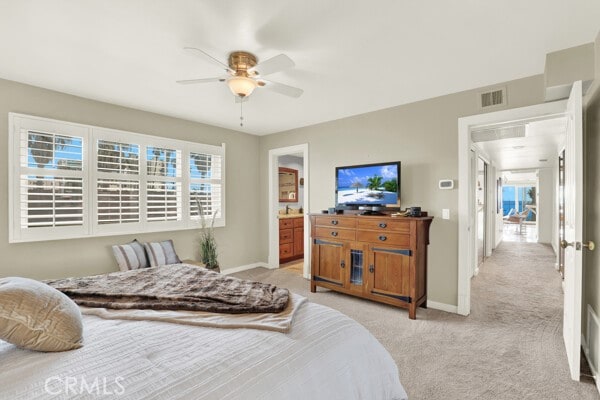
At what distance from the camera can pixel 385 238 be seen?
3.28 meters

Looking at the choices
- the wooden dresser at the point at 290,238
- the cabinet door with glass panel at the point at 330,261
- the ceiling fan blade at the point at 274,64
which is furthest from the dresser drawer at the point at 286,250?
the ceiling fan blade at the point at 274,64

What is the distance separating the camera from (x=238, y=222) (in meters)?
5.06

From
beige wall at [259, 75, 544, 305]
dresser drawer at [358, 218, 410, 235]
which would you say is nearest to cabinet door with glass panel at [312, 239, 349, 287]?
dresser drawer at [358, 218, 410, 235]

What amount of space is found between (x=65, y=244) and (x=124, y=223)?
0.62m

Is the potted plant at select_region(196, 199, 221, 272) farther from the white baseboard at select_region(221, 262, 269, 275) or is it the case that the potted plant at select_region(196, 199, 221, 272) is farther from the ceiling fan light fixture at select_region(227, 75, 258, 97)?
the ceiling fan light fixture at select_region(227, 75, 258, 97)

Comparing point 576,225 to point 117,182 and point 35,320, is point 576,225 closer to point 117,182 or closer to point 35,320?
point 35,320

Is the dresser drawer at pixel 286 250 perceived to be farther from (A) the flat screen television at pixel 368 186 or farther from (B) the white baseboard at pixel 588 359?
(B) the white baseboard at pixel 588 359

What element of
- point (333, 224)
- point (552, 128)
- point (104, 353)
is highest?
point (552, 128)

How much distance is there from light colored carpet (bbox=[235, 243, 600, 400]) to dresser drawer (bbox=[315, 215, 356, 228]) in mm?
939

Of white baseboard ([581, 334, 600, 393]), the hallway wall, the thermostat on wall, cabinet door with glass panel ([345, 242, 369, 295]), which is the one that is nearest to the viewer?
white baseboard ([581, 334, 600, 393])

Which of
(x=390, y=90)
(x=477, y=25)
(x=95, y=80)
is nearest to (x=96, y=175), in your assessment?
(x=95, y=80)

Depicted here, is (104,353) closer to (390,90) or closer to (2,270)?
(2,270)

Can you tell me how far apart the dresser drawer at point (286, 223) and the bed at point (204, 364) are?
4.11 metres

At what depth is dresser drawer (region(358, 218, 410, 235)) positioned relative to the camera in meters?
3.13
